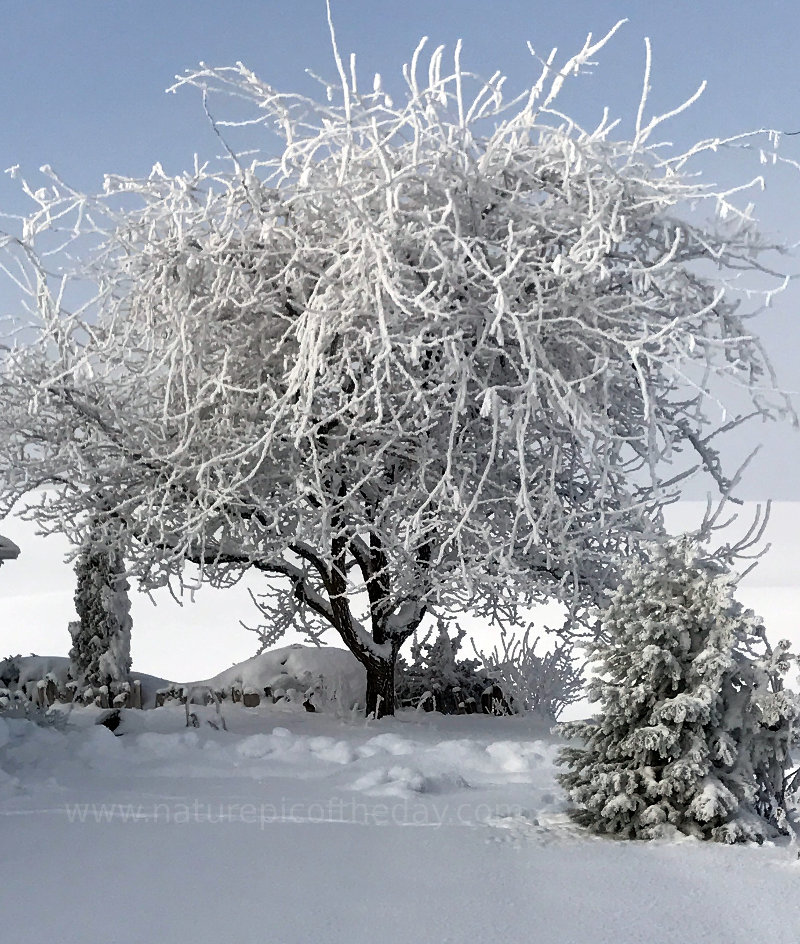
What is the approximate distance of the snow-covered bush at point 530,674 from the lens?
1157 centimetres

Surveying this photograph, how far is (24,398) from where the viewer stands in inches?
389

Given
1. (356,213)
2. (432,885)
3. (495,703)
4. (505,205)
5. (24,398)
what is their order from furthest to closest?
(495,703)
(24,398)
(505,205)
(356,213)
(432,885)

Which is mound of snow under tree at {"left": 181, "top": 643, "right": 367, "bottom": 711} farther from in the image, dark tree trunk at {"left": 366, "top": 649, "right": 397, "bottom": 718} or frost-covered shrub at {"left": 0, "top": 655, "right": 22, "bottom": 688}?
frost-covered shrub at {"left": 0, "top": 655, "right": 22, "bottom": 688}

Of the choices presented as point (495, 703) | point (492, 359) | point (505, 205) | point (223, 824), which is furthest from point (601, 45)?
point (495, 703)

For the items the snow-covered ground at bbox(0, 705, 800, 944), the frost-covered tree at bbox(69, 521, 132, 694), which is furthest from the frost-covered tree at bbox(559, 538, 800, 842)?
the frost-covered tree at bbox(69, 521, 132, 694)

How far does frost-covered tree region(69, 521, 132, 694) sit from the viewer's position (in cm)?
1173

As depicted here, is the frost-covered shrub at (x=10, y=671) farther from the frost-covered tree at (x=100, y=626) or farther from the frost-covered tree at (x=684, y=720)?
the frost-covered tree at (x=684, y=720)

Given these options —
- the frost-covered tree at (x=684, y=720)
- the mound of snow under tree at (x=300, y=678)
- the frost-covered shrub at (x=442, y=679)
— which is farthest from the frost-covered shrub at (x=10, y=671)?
the frost-covered tree at (x=684, y=720)

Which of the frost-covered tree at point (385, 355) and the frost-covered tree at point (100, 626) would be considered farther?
the frost-covered tree at point (100, 626)

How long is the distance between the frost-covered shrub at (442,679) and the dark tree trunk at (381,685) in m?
1.19

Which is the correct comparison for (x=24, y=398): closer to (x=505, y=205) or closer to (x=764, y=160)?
(x=505, y=205)

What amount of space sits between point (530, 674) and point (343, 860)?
710 centimetres

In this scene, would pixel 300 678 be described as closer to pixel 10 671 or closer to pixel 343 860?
pixel 10 671

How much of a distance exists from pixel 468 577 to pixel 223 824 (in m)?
3.72
